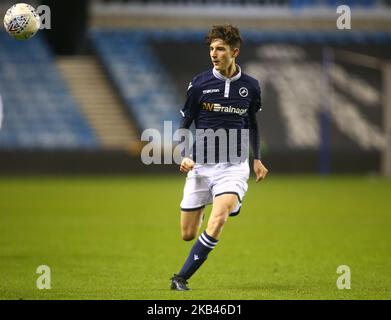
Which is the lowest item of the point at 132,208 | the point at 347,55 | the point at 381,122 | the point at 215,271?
the point at 215,271

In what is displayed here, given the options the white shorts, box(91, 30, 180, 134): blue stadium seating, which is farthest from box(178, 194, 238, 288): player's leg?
box(91, 30, 180, 134): blue stadium seating

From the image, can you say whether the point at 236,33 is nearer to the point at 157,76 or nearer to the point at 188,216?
the point at 188,216

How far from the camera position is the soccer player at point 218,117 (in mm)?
8836

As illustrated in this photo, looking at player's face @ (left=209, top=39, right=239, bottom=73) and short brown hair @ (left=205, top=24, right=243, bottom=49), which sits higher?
short brown hair @ (left=205, top=24, right=243, bottom=49)

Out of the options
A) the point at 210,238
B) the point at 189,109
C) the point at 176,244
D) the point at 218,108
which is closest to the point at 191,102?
the point at 189,109

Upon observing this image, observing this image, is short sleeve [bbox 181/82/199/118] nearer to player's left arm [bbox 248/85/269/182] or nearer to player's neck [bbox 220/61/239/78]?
player's neck [bbox 220/61/239/78]

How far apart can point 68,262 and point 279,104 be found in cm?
2282

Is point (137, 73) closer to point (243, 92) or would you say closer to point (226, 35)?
point (243, 92)

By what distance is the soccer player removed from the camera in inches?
348

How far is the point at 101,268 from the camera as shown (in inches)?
421

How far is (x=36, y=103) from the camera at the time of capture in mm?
32594

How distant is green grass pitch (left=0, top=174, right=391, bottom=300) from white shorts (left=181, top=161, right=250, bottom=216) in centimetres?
77

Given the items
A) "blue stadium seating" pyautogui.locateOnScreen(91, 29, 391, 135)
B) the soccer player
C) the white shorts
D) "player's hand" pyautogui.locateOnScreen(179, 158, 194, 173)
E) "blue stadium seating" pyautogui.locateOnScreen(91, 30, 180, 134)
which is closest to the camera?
"player's hand" pyautogui.locateOnScreen(179, 158, 194, 173)

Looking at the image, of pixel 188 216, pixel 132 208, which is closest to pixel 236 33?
pixel 188 216
